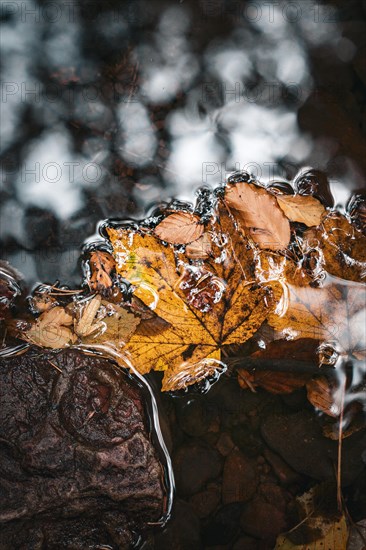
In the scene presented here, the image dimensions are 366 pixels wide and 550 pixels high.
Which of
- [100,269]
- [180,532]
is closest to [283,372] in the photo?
[180,532]

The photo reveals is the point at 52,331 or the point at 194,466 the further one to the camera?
the point at 194,466

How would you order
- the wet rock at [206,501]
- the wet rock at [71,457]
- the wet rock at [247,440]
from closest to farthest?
the wet rock at [71,457], the wet rock at [206,501], the wet rock at [247,440]

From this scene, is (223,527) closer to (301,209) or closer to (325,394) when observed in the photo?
(325,394)

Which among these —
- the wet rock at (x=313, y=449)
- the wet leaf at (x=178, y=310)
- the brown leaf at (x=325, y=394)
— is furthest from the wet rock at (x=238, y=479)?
the wet leaf at (x=178, y=310)

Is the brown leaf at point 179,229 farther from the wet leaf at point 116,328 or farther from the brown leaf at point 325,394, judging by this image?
the brown leaf at point 325,394

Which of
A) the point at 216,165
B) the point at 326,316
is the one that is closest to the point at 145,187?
the point at 216,165

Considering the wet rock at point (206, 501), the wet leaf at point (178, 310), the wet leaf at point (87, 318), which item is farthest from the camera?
the wet rock at point (206, 501)

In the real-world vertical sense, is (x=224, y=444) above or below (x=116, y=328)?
below

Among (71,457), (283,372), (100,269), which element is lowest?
(71,457)
